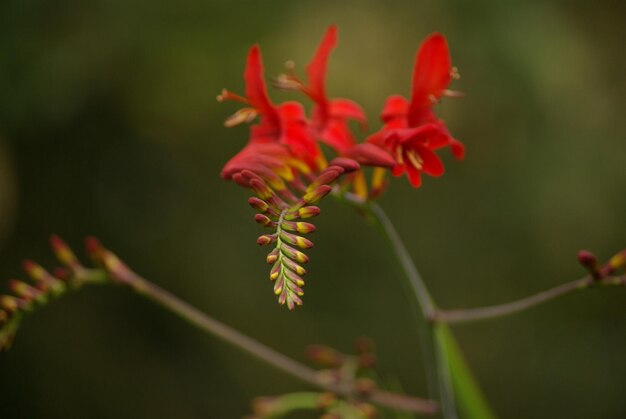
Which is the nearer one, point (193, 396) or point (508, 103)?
point (508, 103)

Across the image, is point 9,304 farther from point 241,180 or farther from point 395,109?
point 395,109

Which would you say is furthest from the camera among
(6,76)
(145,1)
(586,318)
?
(586,318)

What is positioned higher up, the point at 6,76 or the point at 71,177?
the point at 6,76

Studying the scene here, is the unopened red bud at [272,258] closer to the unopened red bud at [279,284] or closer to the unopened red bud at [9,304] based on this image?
the unopened red bud at [279,284]

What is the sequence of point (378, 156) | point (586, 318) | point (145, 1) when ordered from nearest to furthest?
1. point (378, 156)
2. point (145, 1)
3. point (586, 318)

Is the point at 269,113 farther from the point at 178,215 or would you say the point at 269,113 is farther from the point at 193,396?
the point at 193,396

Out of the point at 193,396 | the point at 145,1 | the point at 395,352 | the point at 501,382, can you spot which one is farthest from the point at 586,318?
the point at 145,1

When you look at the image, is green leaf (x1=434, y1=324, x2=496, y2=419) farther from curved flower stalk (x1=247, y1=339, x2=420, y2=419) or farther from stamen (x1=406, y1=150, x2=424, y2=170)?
stamen (x1=406, y1=150, x2=424, y2=170)

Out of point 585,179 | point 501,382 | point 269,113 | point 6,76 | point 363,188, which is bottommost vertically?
point 501,382
